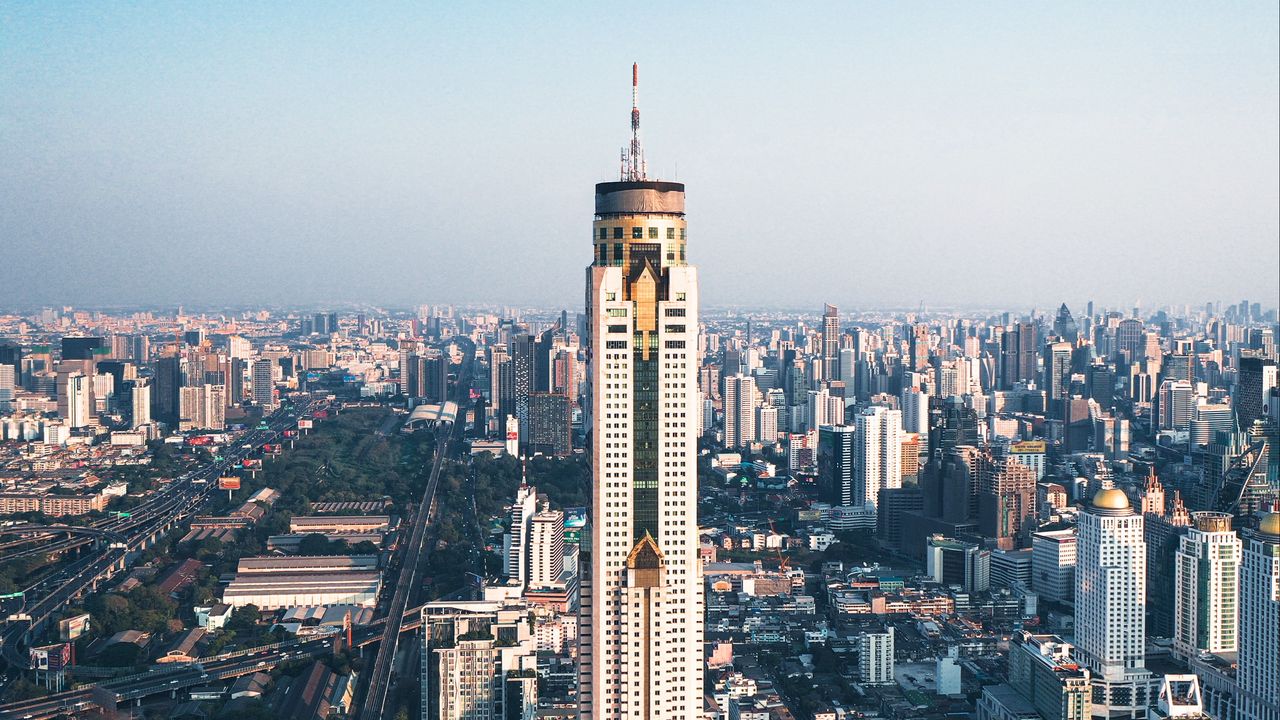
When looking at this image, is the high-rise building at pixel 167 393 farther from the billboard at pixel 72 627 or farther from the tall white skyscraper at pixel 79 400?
the billboard at pixel 72 627

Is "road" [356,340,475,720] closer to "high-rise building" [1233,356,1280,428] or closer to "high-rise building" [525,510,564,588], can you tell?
"high-rise building" [525,510,564,588]

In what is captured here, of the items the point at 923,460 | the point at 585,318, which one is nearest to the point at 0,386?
the point at 923,460

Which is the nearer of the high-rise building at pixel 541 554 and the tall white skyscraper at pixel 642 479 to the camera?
the tall white skyscraper at pixel 642 479

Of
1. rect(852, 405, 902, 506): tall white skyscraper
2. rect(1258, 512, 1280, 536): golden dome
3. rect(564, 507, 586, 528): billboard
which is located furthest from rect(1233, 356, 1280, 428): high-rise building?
rect(564, 507, 586, 528): billboard

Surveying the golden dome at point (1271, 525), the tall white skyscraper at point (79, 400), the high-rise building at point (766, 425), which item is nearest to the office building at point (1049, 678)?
the golden dome at point (1271, 525)

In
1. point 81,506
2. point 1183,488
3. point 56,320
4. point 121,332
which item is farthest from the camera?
point 121,332

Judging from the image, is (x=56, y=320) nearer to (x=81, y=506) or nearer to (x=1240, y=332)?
(x=81, y=506)
